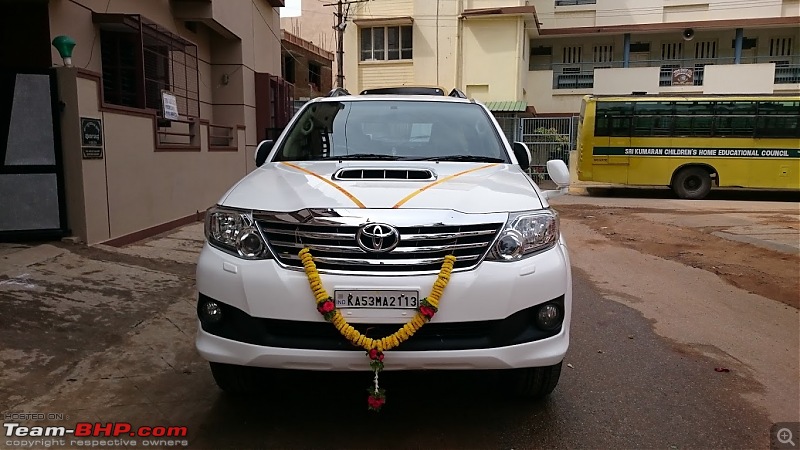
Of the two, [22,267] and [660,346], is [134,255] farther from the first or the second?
[660,346]

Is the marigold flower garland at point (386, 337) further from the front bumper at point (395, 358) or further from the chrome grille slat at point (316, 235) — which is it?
the chrome grille slat at point (316, 235)

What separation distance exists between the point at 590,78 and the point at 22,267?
2633cm

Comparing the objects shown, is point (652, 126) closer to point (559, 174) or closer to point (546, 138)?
point (546, 138)

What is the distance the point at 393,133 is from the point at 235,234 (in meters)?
1.70

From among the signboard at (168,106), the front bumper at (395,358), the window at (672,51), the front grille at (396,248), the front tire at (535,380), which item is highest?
the window at (672,51)

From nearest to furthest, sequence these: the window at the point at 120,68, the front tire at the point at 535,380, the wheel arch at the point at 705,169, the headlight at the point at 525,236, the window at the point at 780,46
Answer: the headlight at the point at 525,236
the front tire at the point at 535,380
the window at the point at 120,68
the wheel arch at the point at 705,169
the window at the point at 780,46

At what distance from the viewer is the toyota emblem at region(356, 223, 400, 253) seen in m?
2.75

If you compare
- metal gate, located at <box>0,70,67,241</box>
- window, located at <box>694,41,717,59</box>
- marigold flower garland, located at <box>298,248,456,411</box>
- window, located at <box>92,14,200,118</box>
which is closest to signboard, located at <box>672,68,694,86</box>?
window, located at <box>694,41,717,59</box>

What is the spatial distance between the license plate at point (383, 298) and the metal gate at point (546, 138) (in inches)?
842

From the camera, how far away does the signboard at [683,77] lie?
87.2 ft

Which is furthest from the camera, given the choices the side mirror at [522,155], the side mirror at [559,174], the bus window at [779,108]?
the bus window at [779,108]

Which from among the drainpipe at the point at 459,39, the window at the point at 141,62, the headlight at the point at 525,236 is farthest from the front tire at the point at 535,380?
the drainpipe at the point at 459,39

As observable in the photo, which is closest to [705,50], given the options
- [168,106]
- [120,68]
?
[168,106]

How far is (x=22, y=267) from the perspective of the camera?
220 inches
